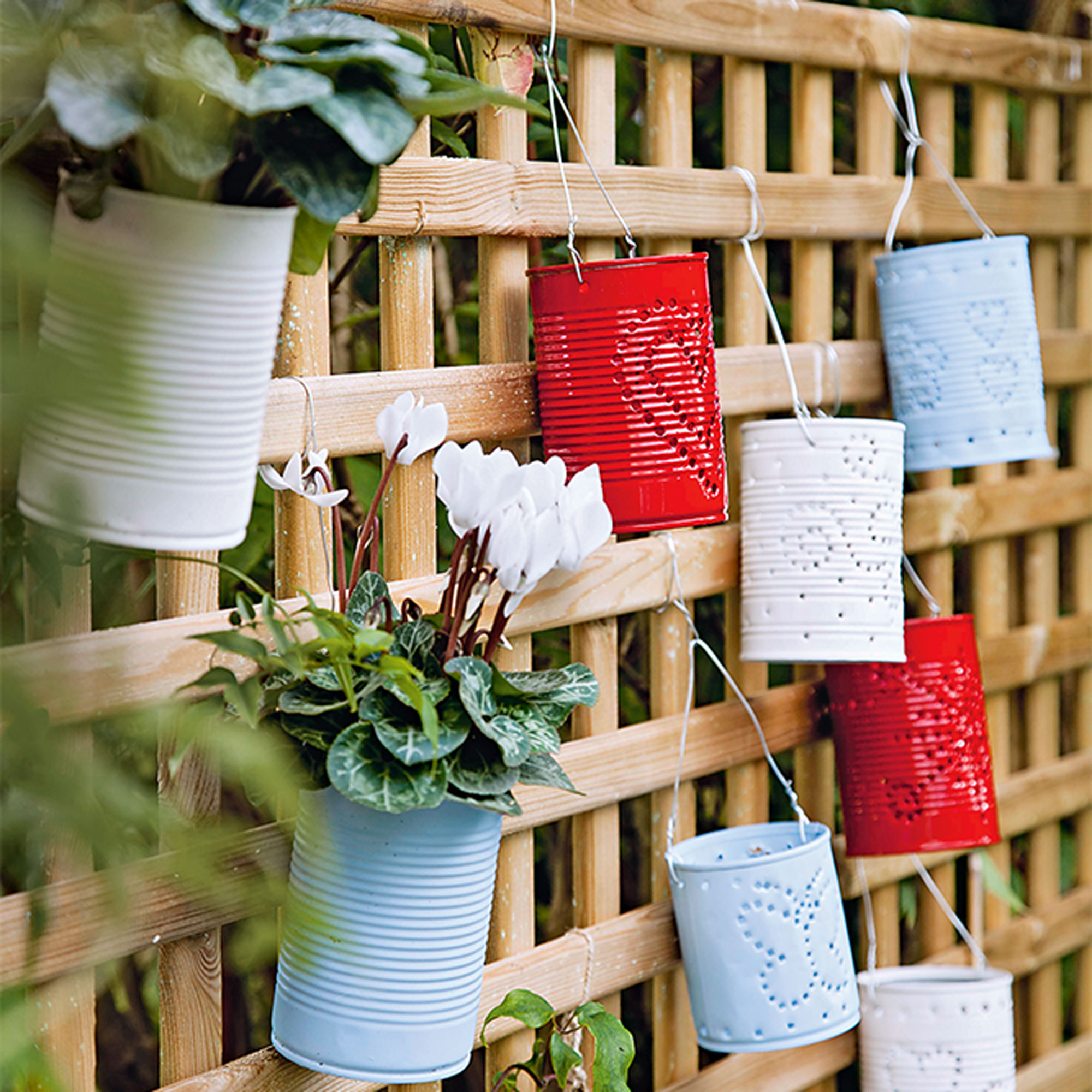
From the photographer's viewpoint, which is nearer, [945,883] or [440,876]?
[440,876]

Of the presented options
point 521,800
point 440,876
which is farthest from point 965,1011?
point 440,876

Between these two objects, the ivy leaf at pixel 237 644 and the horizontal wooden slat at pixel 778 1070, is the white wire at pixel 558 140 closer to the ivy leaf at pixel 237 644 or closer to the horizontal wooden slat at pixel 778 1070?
the ivy leaf at pixel 237 644

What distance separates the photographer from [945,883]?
183 centimetres

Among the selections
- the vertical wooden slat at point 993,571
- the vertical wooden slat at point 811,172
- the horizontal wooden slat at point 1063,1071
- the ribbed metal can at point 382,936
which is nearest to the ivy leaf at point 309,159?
the ribbed metal can at point 382,936

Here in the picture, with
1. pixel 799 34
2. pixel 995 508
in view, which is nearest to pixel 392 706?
pixel 799 34

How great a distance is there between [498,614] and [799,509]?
461 mm

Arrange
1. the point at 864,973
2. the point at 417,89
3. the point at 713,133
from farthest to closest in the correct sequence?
1. the point at 713,133
2. the point at 864,973
3. the point at 417,89

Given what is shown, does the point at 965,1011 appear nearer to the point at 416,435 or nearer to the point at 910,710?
the point at 910,710

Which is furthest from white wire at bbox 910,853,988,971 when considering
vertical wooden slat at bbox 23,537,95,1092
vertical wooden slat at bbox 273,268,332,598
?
vertical wooden slat at bbox 23,537,95,1092

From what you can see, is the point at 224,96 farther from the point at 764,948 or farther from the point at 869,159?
the point at 869,159

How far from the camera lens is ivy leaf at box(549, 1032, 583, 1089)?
3.98ft

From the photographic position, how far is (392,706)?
925 mm

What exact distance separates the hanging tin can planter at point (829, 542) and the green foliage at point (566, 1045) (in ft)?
1.30

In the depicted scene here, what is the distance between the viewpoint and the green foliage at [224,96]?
0.65 m
